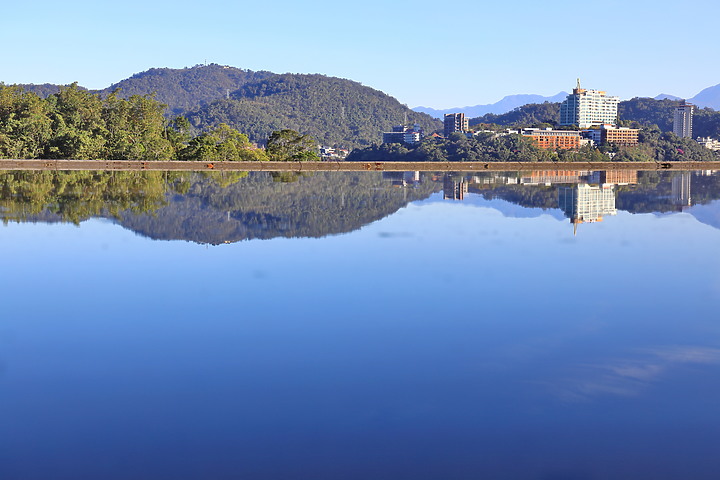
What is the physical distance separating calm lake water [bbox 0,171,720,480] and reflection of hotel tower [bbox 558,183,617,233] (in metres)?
5.08

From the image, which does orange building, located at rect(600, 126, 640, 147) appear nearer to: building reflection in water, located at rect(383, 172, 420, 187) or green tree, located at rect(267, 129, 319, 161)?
green tree, located at rect(267, 129, 319, 161)

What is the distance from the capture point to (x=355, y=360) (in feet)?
20.9

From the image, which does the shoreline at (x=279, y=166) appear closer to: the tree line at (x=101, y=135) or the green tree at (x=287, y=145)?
the tree line at (x=101, y=135)

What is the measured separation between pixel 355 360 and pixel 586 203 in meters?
18.6

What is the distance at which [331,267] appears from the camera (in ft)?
36.4

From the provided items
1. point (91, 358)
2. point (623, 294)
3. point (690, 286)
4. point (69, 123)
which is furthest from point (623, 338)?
point (69, 123)

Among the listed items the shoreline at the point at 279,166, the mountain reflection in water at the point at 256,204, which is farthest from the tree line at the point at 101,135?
the mountain reflection in water at the point at 256,204

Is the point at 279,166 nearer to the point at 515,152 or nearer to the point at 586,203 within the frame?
the point at 586,203

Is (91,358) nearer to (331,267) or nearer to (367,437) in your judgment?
(367,437)

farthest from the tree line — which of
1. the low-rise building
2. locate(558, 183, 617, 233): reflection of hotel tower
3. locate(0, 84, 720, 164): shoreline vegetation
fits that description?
the low-rise building

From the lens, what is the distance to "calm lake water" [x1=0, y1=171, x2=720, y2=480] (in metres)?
4.59

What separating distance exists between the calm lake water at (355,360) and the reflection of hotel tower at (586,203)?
5081mm

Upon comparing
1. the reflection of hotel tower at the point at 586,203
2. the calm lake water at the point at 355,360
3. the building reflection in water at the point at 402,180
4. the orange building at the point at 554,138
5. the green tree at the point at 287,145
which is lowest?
the calm lake water at the point at 355,360

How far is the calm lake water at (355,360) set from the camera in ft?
Result: 15.0
